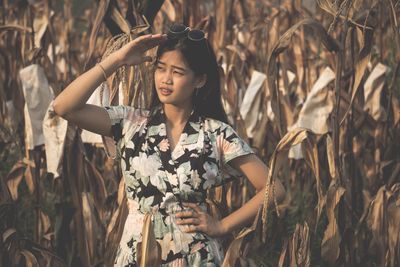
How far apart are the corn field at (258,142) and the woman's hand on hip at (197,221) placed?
0.11 meters

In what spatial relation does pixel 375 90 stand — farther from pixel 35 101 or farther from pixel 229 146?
pixel 229 146

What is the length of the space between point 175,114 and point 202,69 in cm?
13

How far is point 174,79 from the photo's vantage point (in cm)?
A: 215

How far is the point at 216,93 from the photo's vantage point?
2.29 m

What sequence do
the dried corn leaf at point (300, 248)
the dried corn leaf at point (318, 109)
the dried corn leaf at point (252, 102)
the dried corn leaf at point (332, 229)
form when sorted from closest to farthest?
the dried corn leaf at point (300, 248), the dried corn leaf at point (332, 229), the dried corn leaf at point (318, 109), the dried corn leaf at point (252, 102)

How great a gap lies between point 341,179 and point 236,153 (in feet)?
2.08

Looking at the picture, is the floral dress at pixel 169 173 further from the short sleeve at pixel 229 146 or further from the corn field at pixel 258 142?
the corn field at pixel 258 142

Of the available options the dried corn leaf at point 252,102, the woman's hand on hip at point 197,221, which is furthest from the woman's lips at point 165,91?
the dried corn leaf at point 252,102

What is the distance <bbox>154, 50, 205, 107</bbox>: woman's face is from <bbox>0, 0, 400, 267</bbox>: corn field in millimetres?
251

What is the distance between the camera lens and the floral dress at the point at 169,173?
6.98ft

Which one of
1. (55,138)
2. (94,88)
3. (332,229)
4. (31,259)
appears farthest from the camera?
(55,138)

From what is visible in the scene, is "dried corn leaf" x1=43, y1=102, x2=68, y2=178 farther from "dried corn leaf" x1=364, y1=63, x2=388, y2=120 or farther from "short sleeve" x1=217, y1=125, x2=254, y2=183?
"dried corn leaf" x1=364, y1=63, x2=388, y2=120

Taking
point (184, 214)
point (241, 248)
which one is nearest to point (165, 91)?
point (184, 214)

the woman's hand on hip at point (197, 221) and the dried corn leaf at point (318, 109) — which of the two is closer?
the woman's hand on hip at point (197, 221)
